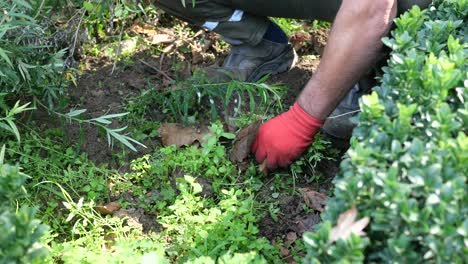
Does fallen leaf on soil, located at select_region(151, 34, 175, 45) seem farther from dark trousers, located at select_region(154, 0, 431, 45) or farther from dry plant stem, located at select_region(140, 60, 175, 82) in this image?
dark trousers, located at select_region(154, 0, 431, 45)

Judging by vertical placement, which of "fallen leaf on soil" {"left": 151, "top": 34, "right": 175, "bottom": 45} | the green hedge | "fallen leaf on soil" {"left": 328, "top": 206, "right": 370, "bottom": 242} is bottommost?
"fallen leaf on soil" {"left": 151, "top": 34, "right": 175, "bottom": 45}

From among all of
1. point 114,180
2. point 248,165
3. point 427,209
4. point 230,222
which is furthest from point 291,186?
point 427,209

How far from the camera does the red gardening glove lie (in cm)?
313

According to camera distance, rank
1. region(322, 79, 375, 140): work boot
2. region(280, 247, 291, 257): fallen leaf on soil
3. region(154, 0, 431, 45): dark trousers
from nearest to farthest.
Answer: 1. region(280, 247, 291, 257): fallen leaf on soil
2. region(322, 79, 375, 140): work boot
3. region(154, 0, 431, 45): dark trousers

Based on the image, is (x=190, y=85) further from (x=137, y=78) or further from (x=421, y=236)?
(x=421, y=236)

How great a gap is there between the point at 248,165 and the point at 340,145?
1.56 feet

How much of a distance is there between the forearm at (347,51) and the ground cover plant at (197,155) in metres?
0.12

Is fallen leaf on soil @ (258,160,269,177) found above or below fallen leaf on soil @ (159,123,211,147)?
above

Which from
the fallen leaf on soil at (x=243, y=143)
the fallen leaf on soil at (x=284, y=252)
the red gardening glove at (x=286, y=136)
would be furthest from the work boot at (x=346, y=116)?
the fallen leaf on soil at (x=284, y=252)

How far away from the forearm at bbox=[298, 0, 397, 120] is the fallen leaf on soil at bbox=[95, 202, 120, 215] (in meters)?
0.95

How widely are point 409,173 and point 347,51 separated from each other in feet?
3.76

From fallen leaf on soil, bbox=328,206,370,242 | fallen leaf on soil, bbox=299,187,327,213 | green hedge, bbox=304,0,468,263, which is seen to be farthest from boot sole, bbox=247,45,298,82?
fallen leaf on soil, bbox=328,206,370,242

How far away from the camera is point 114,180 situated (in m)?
3.26

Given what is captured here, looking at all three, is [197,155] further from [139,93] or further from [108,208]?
[139,93]
